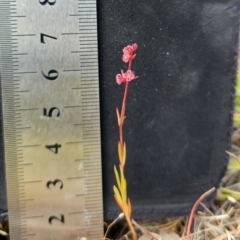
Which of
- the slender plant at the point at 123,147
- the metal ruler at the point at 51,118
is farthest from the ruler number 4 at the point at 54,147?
the slender plant at the point at 123,147

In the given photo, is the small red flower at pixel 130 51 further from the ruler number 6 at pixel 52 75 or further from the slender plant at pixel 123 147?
the ruler number 6 at pixel 52 75

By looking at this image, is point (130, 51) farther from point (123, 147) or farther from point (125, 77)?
point (123, 147)

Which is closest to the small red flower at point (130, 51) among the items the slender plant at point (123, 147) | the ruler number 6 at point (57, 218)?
the slender plant at point (123, 147)

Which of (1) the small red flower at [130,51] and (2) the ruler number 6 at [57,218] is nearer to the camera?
(1) the small red flower at [130,51]

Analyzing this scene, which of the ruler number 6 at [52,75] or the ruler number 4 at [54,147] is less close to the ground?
the ruler number 6 at [52,75]

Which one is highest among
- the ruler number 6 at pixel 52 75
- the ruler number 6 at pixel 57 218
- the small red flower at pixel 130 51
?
the small red flower at pixel 130 51

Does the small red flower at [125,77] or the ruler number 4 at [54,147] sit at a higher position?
the small red flower at [125,77]

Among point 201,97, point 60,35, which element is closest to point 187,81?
point 201,97

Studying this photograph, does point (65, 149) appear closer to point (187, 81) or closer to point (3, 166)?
point (3, 166)

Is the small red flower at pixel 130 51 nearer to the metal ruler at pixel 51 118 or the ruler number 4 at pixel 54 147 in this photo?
the metal ruler at pixel 51 118
